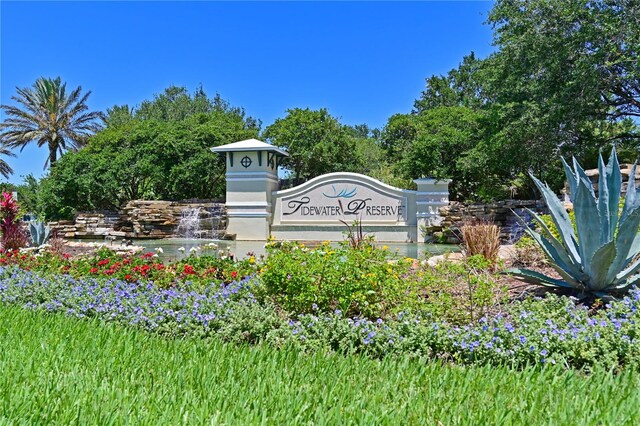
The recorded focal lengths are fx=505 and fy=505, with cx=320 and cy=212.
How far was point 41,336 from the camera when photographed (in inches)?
135

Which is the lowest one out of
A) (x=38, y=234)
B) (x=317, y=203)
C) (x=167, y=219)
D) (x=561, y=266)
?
(x=561, y=266)

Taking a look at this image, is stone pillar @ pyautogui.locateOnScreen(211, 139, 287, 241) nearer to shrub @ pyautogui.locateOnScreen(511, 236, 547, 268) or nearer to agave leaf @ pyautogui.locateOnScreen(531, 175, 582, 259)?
shrub @ pyautogui.locateOnScreen(511, 236, 547, 268)

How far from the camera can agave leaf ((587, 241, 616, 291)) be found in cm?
371

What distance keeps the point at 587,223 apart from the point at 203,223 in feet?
48.6

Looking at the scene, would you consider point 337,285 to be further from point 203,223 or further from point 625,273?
point 203,223

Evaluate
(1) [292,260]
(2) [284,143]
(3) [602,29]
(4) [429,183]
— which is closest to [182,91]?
(2) [284,143]

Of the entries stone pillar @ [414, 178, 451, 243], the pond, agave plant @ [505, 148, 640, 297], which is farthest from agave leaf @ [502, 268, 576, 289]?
stone pillar @ [414, 178, 451, 243]

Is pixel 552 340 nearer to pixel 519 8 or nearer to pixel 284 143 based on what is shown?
pixel 519 8

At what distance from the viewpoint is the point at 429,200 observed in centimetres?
1578

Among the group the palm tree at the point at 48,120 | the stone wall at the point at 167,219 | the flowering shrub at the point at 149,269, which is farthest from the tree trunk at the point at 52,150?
the flowering shrub at the point at 149,269

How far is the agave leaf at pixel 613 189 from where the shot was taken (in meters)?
4.21

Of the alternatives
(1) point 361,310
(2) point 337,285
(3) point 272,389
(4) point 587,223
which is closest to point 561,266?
(4) point 587,223

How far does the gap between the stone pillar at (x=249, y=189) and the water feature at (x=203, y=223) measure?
1.49 feet

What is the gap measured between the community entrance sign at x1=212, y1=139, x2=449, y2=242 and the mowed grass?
13.1 meters
